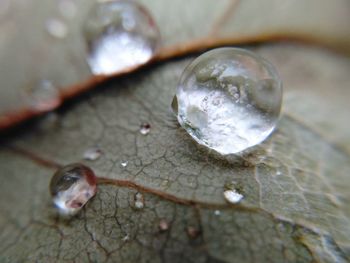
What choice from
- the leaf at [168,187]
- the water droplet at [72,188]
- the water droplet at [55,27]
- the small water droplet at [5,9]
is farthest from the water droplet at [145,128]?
the small water droplet at [5,9]

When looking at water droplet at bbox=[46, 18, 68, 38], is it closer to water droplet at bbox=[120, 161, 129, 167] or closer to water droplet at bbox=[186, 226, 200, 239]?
water droplet at bbox=[120, 161, 129, 167]

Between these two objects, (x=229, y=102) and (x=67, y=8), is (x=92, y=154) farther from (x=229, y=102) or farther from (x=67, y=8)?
(x=67, y=8)

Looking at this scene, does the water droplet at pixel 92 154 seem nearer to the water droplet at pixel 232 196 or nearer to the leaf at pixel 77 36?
the leaf at pixel 77 36

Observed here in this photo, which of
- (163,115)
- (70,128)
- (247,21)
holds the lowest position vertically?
(70,128)

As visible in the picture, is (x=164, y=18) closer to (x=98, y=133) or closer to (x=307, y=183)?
(x=98, y=133)

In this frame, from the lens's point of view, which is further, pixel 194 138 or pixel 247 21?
pixel 247 21

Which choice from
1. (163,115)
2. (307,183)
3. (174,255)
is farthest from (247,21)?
(174,255)
